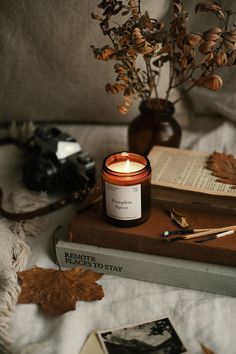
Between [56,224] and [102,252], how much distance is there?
16 centimetres

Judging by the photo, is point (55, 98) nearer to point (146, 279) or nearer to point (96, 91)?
point (96, 91)

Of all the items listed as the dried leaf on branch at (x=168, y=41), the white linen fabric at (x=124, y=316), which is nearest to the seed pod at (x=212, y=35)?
the dried leaf on branch at (x=168, y=41)

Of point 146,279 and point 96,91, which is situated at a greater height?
point 96,91

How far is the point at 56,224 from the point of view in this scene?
2.87 feet

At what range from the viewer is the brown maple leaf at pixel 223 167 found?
812 mm

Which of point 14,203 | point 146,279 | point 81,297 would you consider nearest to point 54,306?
point 81,297

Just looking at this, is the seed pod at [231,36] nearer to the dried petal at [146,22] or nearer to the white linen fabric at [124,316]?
the dried petal at [146,22]

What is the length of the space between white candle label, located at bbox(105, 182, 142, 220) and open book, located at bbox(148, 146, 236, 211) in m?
0.08

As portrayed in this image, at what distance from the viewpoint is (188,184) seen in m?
0.80

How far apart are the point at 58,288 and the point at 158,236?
0.18m

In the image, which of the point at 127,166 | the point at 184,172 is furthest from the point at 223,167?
the point at 127,166

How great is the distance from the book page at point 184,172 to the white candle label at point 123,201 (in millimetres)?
77

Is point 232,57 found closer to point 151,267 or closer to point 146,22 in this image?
point 146,22

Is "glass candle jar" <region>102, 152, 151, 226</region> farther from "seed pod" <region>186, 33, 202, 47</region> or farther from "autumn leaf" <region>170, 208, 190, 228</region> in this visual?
"seed pod" <region>186, 33, 202, 47</region>
